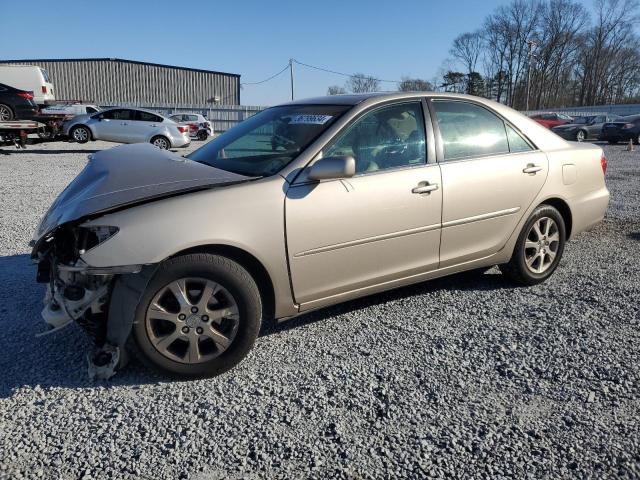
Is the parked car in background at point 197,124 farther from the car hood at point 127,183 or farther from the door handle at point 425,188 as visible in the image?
the door handle at point 425,188

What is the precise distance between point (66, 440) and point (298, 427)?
3.49 ft

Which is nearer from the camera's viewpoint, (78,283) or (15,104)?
(78,283)

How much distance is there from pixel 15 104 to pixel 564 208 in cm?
1733

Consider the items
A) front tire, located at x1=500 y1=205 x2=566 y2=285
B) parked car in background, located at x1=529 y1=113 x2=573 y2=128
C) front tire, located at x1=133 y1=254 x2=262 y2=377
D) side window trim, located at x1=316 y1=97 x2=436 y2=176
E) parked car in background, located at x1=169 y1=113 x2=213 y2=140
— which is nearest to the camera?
front tire, located at x1=133 y1=254 x2=262 y2=377

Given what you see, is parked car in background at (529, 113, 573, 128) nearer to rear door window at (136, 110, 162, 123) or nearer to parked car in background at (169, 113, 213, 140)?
parked car in background at (169, 113, 213, 140)

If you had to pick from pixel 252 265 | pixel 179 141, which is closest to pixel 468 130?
pixel 252 265

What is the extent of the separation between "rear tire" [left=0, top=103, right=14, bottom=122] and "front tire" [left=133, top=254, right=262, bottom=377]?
16.8m

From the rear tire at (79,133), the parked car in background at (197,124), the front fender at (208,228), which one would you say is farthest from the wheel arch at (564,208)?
the parked car in background at (197,124)

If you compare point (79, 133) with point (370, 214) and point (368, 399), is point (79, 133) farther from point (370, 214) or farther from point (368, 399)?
point (368, 399)

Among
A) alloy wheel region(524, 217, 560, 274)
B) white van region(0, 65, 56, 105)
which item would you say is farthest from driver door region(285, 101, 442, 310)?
white van region(0, 65, 56, 105)

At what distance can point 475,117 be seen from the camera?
158 inches

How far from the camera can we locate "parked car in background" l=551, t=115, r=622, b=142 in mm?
25109

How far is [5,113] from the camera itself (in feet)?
53.4

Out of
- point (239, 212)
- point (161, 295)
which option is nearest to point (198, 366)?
point (161, 295)
